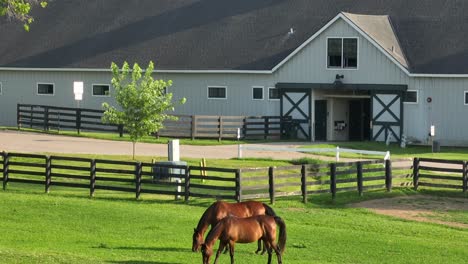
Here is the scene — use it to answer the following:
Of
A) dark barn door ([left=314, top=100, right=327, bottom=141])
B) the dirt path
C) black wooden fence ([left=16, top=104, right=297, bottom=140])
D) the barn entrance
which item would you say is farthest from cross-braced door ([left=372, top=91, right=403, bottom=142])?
the dirt path

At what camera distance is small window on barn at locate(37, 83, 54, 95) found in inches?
2476

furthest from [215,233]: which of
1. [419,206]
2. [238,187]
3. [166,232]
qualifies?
[419,206]

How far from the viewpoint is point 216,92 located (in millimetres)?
58312

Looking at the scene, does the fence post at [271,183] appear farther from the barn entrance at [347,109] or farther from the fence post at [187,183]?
the barn entrance at [347,109]

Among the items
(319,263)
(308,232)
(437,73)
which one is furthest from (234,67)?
(319,263)

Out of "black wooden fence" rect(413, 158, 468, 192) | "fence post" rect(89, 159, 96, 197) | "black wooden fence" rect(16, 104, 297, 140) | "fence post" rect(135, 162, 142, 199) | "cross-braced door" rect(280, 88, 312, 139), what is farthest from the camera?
"cross-braced door" rect(280, 88, 312, 139)

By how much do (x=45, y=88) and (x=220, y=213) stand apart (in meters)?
42.0

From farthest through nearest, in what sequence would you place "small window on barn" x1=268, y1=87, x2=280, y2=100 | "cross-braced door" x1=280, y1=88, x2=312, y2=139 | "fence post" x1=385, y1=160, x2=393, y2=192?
"small window on barn" x1=268, y1=87, x2=280, y2=100, "cross-braced door" x1=280, y1=88, x2=312, y2=139, "fence post" x1=385, y1=160, x2=393, y2=192

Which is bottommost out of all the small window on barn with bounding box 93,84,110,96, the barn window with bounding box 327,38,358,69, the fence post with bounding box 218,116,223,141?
the fence post with bounding box 218,116,223,141

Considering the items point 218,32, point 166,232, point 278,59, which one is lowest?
point 166,232

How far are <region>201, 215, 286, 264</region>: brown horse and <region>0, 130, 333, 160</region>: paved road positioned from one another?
22863 millimetres

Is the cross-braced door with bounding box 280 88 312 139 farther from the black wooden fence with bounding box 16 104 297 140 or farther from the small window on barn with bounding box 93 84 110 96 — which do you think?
the small window on barn with bounding box 93 84 110 96

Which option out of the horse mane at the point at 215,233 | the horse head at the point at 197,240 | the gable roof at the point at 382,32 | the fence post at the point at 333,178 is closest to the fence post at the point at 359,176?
the fence post at the point at 333,178

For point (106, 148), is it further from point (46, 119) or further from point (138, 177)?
point (138, 177)
